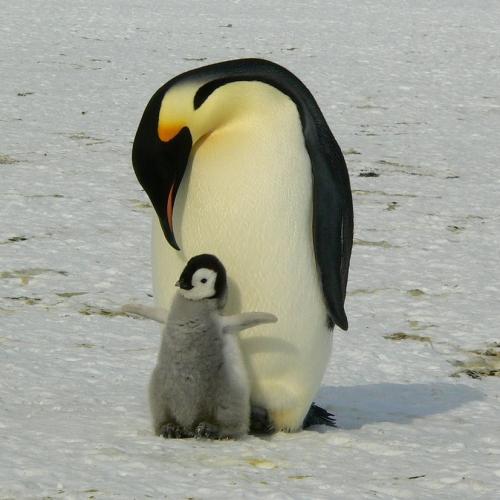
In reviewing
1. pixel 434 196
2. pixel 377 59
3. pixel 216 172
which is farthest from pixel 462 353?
pixel 377 59

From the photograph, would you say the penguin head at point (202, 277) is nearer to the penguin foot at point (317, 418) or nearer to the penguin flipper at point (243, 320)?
the penguin flipper at point (243, 320)

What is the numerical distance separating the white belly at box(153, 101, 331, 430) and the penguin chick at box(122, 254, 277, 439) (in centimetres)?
16

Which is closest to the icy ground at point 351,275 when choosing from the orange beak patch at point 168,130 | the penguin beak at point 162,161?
the penguin beak at point 162,161

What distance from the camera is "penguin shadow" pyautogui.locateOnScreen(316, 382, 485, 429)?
412 centimetres

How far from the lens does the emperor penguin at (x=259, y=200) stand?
3.61 metres

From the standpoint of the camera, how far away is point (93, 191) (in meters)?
7.56

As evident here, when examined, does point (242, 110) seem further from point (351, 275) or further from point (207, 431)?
point (351, 275)

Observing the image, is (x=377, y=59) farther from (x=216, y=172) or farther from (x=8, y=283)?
(x=216, y=172)

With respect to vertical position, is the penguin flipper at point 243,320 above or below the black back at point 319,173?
below

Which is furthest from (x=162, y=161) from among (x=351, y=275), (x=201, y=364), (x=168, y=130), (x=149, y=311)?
(x=351, y=275)

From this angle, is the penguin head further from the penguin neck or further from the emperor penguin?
the penguin neck

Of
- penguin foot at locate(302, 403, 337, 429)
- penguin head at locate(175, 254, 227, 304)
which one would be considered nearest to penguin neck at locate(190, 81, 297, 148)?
penguin head at locate(175, 254, 227, 304)

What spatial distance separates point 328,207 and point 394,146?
18.9 ft

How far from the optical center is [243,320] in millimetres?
3506
